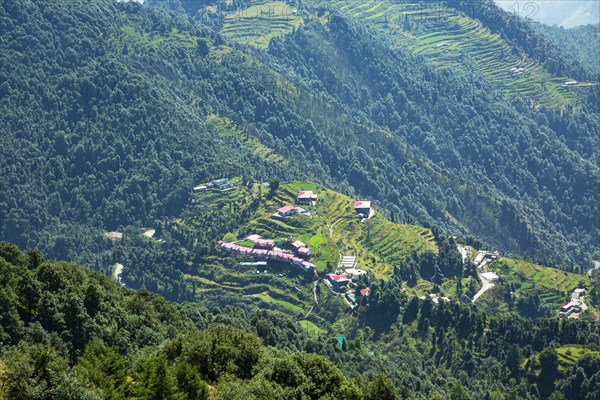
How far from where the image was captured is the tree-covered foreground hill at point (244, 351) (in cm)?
7050

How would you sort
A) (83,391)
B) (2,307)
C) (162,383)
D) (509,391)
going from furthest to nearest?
(509,391) < (2,307) < (162,383) < (83,391)

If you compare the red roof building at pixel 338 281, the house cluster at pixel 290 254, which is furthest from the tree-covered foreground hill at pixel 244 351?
the house cluster at pixel 290 254

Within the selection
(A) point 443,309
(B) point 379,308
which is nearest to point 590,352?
(A) point 443,309

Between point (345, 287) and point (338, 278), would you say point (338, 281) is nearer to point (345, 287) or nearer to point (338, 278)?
point (338, 278)

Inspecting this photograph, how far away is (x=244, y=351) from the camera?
274ft

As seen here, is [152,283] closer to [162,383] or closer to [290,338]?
[290,338]

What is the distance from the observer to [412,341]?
539ft

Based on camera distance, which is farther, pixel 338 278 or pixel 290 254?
pixel 290 254

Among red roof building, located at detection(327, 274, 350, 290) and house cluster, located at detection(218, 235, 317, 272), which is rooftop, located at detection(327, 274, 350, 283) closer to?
red roof building, located at detection(327, 274, 350, 290)

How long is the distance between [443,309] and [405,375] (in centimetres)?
3226

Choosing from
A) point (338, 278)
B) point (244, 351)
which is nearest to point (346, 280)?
point (338, 278)

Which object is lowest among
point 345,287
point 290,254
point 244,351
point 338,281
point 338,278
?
point 345,287

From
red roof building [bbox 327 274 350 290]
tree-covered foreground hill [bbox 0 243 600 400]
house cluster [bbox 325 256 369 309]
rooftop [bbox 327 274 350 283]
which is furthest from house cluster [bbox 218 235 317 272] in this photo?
tree-covered foreground hill [bbox 0 243 600 400]

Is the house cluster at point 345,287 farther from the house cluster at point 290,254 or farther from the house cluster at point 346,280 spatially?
the house cluster at point 290,254
